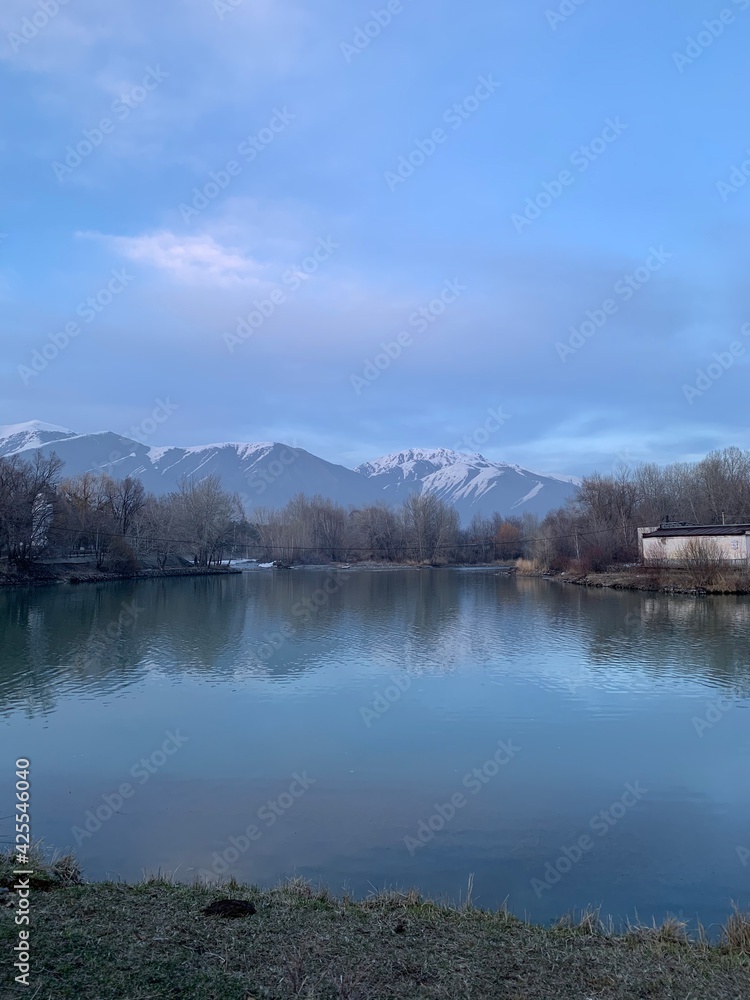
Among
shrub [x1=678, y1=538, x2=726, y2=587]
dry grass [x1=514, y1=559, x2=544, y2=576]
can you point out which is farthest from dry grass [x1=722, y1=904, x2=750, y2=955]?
dry grass [x1=514, y1=559, x2=544, y2=576]

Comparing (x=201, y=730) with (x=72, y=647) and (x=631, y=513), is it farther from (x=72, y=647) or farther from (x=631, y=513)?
(x=631, y=513)

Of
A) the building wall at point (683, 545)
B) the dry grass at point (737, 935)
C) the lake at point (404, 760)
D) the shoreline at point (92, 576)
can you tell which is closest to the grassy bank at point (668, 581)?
the building wall at point (683, 545)

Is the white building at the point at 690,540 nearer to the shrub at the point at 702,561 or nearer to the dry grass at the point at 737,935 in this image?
the shrub at the point at 702,561

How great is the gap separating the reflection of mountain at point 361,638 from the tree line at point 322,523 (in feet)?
44.4

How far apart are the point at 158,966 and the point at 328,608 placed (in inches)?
1145

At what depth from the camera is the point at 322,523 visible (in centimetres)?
9825

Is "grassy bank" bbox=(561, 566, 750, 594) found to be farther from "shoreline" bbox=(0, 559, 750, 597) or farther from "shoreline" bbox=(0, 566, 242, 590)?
"shoreline" bbox=(0, 566, 242, 590)

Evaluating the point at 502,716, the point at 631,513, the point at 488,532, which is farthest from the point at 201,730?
the point at 488,532

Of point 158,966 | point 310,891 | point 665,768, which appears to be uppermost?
point 158,966

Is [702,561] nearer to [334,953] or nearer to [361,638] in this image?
[361,638]

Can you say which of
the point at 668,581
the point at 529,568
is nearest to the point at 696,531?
the point at 668,581

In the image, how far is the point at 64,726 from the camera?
12078 millimetres

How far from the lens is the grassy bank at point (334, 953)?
3.82 meters

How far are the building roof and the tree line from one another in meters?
5.85
